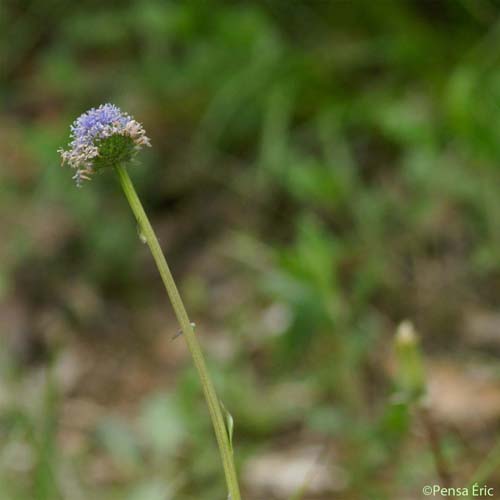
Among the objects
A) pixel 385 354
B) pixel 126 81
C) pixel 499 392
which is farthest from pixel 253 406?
pixel 126 81

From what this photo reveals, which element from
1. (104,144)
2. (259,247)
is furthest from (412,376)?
(259,247)

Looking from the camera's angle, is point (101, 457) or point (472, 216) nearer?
point (101, 457)

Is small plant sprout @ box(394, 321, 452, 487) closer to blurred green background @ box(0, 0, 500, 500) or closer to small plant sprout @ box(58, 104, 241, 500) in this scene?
blurred green background @ box(0, 0, 500, 500)

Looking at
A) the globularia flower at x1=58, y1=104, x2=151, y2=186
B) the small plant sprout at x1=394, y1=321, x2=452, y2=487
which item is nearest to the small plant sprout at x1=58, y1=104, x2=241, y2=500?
the globularia flower at x1=58, y1=104, x2=151, y2=186


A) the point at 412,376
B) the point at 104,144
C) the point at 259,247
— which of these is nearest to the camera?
the point at 104,144

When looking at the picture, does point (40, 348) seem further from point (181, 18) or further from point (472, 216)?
point (472, 216)

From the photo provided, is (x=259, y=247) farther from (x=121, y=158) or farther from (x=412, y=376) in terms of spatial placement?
(x=121, y=158)
